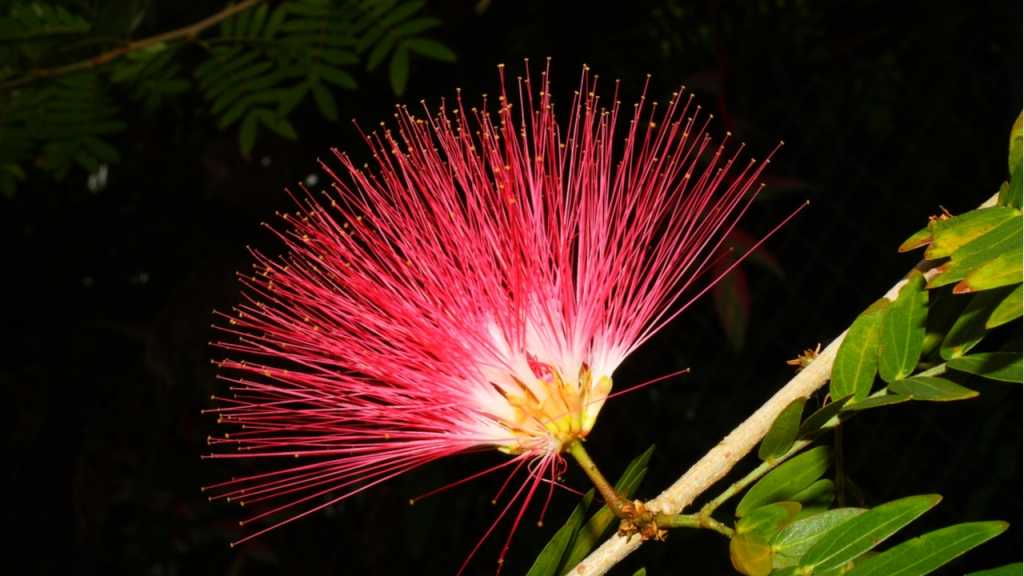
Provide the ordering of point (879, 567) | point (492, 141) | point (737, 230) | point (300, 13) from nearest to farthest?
point (879, 567), point (492, 141), point (300, 13), point (737, 230)

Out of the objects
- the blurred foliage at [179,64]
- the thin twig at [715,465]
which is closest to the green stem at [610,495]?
the thin twig at [715,465]

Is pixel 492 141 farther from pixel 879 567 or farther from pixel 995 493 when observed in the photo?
pixel 995 493

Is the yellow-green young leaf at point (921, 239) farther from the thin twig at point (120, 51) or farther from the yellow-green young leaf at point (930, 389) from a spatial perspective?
the thin twig at point (120, 51)

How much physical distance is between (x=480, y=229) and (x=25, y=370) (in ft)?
6.18

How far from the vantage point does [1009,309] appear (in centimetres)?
80

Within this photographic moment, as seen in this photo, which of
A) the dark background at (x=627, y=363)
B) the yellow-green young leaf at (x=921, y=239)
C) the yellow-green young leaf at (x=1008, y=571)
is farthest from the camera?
the dark background at (x=627, y=363)

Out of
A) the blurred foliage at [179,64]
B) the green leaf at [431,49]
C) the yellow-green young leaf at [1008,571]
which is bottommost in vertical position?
the yellow-green young leaf at [1008,571]

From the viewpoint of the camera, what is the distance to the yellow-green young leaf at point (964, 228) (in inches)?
34.5

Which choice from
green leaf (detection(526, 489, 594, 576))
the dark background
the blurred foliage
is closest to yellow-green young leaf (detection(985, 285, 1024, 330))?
green leaf (detection(526, 489, 594, 576))

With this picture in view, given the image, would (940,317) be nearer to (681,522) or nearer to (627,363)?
(681,522)

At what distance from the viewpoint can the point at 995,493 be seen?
8.46 ft

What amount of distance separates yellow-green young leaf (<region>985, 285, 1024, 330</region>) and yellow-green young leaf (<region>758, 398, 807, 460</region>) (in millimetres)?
155

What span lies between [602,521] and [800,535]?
0.58 feet

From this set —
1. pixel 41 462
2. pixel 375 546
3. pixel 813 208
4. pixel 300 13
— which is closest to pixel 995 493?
pixel 813 208
